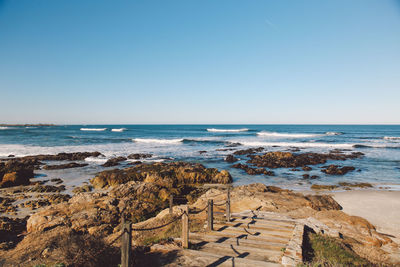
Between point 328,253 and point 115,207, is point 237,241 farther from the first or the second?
point 115,207

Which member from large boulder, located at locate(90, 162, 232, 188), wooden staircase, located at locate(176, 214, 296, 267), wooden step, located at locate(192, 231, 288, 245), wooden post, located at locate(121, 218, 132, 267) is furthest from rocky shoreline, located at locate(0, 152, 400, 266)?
wooden step, located at locate(192, 231, 288, 245)

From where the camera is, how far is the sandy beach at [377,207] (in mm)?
10086

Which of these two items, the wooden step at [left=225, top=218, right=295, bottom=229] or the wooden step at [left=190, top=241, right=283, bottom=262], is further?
the wooden step at [left=225, top=218, right=295, bottom=229]

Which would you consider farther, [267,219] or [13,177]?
[13,177]

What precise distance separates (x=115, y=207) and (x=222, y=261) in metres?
8.33

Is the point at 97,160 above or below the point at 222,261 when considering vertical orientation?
below

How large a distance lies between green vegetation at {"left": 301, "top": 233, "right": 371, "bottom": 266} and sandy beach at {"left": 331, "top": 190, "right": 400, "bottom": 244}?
3.45 meters

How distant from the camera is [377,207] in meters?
12.6

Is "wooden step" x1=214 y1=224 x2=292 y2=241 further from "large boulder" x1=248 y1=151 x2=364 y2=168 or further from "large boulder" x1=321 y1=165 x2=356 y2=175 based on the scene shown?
"large boulder" x1=248 y1=151 x2=364 y2=168

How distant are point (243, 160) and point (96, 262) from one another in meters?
26.9

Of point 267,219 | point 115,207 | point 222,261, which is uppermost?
point 222,261

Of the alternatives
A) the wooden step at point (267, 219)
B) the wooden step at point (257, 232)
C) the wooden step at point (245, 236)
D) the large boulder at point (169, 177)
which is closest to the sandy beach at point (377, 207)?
the wooden step at point (267, 219)

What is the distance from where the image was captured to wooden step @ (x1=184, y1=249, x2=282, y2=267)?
533 centimetres

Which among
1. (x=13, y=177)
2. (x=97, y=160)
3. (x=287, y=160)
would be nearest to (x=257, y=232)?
(x=13, y=177)
